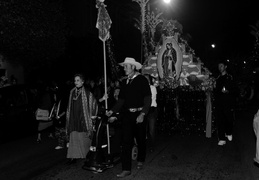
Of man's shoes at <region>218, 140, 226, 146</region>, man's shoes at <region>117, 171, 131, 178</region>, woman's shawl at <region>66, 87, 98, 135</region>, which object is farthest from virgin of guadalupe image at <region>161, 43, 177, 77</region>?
man's shoes at <region>117, 171, 131, 178</region>

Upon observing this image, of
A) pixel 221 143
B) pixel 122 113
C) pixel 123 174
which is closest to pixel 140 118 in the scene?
pixel 122 113

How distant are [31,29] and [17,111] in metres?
3.65

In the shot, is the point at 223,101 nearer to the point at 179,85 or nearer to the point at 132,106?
the point at 179,85

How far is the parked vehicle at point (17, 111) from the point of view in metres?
9.59

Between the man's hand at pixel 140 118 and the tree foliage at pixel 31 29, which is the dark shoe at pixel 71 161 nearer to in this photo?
the man's hand at pixel 140 118

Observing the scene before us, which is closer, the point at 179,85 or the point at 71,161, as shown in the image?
the point at 71,161

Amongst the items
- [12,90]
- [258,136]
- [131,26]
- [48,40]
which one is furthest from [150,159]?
[131,26]

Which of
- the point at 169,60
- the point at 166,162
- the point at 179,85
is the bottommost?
the point at 166,162

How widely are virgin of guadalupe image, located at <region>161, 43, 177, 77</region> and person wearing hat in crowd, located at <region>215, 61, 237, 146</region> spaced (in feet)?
9.33

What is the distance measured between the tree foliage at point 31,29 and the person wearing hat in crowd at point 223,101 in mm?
6715

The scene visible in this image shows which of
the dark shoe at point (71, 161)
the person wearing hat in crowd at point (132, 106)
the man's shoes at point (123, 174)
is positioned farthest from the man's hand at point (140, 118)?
the dark shoe at point (71, 161)

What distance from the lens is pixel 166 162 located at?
7129 mm

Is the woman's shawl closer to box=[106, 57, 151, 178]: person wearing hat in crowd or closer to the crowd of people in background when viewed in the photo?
the crowd of people in background

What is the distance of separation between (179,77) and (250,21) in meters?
21.4
